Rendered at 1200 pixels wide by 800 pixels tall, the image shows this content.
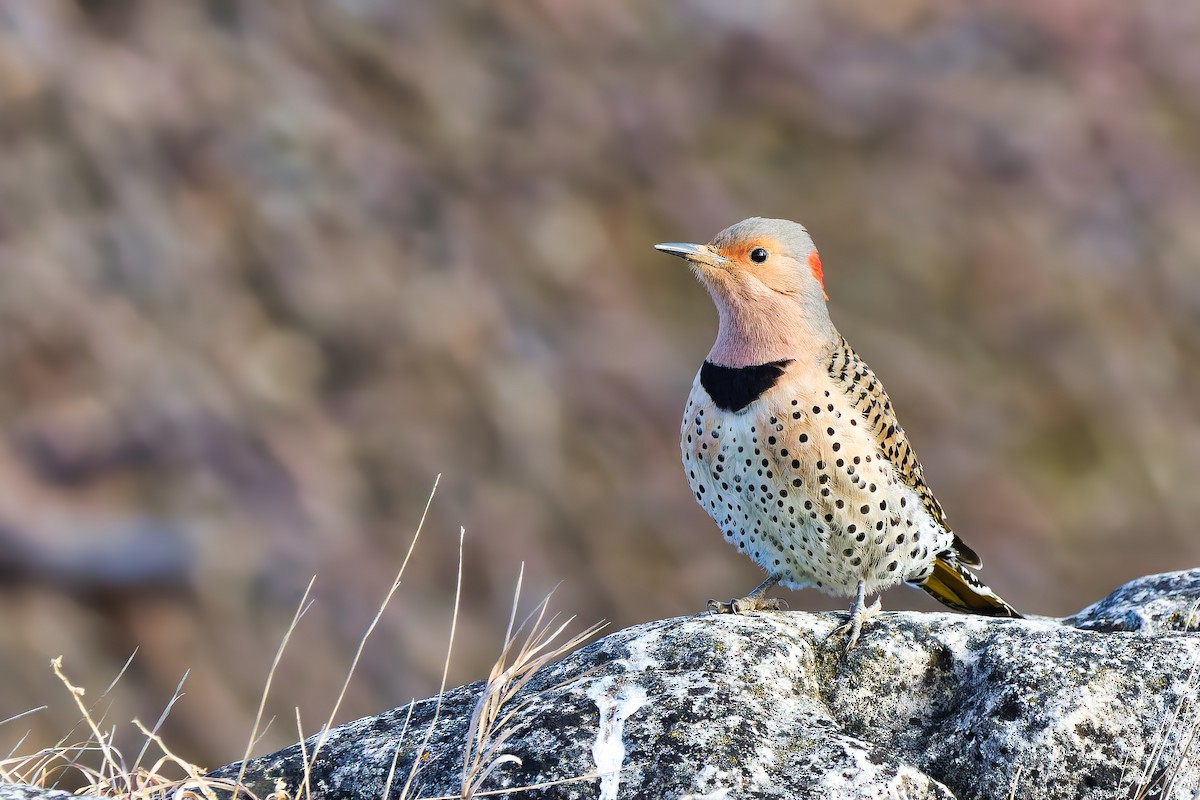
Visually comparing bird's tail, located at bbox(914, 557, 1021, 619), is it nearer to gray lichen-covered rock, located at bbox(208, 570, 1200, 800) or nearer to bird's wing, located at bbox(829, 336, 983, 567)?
bird's wing, located at bbox(829, 336, 983, 567)

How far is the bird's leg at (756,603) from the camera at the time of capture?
12.3 feet

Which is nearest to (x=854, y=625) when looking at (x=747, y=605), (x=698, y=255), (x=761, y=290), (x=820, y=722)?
(x=820, y=722)

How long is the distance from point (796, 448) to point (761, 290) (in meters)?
0.65

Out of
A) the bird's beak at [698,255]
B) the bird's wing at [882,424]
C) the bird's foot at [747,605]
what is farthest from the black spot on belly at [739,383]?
the bird's foot at [747,605]

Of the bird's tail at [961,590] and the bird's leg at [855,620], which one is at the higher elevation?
the bird's tail at [961,590]

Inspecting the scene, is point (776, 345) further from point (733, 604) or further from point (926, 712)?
point (926, 712)

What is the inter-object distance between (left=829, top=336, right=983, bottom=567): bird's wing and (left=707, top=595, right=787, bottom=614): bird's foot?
635mm

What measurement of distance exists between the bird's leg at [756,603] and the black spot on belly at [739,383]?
641 millimetres

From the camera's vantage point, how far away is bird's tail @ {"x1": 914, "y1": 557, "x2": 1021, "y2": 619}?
13.9ft

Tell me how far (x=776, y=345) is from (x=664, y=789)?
1.98m

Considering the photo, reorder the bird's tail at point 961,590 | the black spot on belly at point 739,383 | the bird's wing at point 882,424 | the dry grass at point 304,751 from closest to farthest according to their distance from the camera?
the dry grass at point 304,751 → the black spot on belly at point 739,383 → the bird's wing at point 882,424 → the bird's tail at point 961,590

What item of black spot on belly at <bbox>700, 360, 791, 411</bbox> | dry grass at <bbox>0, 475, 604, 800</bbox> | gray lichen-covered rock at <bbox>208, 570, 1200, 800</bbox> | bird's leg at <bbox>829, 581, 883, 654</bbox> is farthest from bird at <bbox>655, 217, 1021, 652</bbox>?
dry grass at <bbox>0, 475, 604, 800</bbox>

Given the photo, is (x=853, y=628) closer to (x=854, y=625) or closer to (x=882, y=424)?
(x=854, y=625)

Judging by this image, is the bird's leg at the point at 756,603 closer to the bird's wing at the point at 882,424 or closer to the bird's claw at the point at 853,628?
the bird's claw at the point at 853,628
